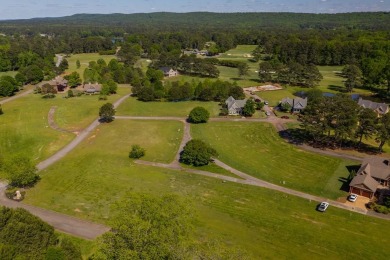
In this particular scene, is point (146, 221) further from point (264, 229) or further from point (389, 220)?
point (389, 220)

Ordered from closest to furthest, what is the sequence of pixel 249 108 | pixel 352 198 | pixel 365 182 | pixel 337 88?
pixel 352 198 → pixel 365 182 → pixel 249 108 → pixel 337 88

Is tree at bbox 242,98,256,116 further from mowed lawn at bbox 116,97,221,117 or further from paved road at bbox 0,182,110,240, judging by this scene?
paved road at bbox 0,182,110,240

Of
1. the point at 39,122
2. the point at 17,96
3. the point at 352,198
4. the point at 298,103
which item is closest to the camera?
the point at 352,198

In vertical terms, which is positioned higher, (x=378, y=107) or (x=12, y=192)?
(x=378, y=107)

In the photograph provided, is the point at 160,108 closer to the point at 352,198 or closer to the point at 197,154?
the point at 197,154

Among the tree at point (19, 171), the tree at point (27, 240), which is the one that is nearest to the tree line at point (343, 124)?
the tree at point (27, 240)

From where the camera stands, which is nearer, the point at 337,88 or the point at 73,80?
the point at 73,80

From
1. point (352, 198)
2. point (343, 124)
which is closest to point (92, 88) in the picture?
point (343, 124)

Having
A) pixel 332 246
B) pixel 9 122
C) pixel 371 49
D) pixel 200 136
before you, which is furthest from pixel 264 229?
pixel 371 49
